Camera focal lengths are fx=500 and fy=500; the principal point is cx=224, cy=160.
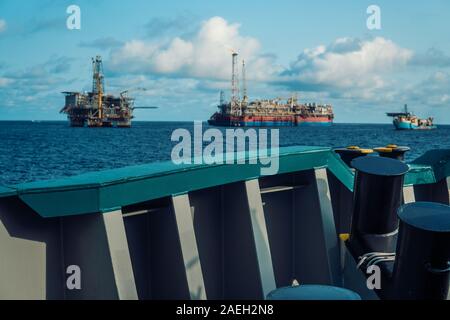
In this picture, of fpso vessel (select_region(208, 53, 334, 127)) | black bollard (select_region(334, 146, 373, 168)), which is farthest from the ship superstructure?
black bollard (select_region(334, 146, 373, 168))

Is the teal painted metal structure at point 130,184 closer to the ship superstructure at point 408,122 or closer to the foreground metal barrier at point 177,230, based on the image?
the foreground metal barrier at point 177,230

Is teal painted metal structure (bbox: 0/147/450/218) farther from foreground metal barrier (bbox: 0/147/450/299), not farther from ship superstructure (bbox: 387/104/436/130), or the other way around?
ship superstructure (bbox: 387/104/436/130)

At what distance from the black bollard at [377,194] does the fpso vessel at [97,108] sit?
148500 millimetres

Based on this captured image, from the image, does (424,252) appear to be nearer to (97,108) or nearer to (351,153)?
(351,153)

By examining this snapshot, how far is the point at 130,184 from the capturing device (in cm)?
527

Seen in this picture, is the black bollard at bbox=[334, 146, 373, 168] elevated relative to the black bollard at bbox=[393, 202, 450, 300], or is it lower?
elevated

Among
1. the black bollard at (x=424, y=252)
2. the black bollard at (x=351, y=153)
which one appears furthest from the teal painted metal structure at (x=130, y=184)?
the black bollard at (x=351, y=153)

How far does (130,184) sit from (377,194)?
3287mm

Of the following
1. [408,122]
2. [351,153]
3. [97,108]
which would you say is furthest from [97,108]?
[351,153]

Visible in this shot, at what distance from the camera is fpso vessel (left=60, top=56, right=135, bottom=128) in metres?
151

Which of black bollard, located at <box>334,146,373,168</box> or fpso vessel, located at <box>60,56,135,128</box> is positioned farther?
fpso vessel, located at <box>60,56,135,128</box>

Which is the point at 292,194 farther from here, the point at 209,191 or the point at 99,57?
the point at 99,57

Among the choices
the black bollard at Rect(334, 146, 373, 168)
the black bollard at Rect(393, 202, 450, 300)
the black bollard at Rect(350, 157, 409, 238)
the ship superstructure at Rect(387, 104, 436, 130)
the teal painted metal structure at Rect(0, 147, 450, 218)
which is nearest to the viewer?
the teal painted metal structure at Rect(0, 147, 450, 218)
